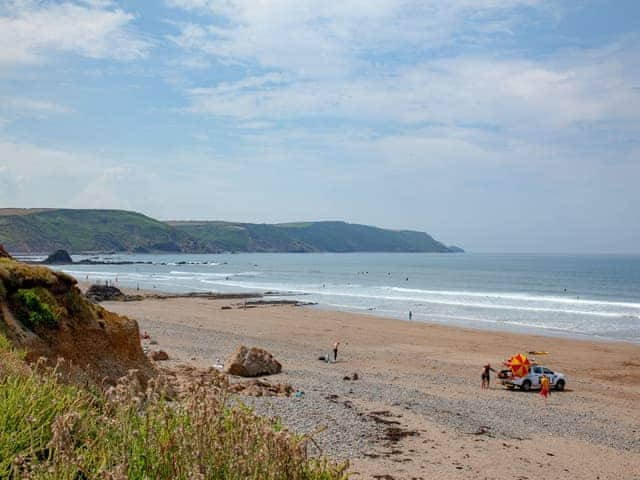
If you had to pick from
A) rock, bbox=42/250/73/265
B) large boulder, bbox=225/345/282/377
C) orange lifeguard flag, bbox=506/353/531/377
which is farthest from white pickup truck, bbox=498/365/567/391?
rock, bbox=42/250/73/265

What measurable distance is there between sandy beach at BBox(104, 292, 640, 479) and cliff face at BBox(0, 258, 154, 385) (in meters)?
3.28

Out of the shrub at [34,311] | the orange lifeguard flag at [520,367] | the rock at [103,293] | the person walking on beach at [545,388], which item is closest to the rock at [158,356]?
the shrub at [34,311]

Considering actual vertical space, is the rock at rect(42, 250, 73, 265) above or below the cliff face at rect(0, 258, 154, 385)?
below

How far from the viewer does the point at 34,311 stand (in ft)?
38.7

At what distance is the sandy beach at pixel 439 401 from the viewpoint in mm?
12219

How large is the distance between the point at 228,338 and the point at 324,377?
13.0 metres

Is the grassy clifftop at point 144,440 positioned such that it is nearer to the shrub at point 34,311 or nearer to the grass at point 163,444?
the grass at point 163,444

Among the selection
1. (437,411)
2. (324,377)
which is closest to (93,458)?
(437,411)

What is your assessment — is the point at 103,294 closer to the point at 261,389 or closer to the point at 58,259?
the point at 261,389

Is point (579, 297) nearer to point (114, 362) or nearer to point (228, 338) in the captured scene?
point (228, 338)

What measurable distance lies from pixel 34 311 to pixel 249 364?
9.61 metres

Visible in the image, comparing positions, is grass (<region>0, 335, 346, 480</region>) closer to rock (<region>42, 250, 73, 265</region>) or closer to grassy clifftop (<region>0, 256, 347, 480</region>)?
grassy clifftop (<region>0, 256, 347, 480</region>)

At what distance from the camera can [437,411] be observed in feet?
53.8

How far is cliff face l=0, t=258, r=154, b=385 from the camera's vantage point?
11.2 meters
